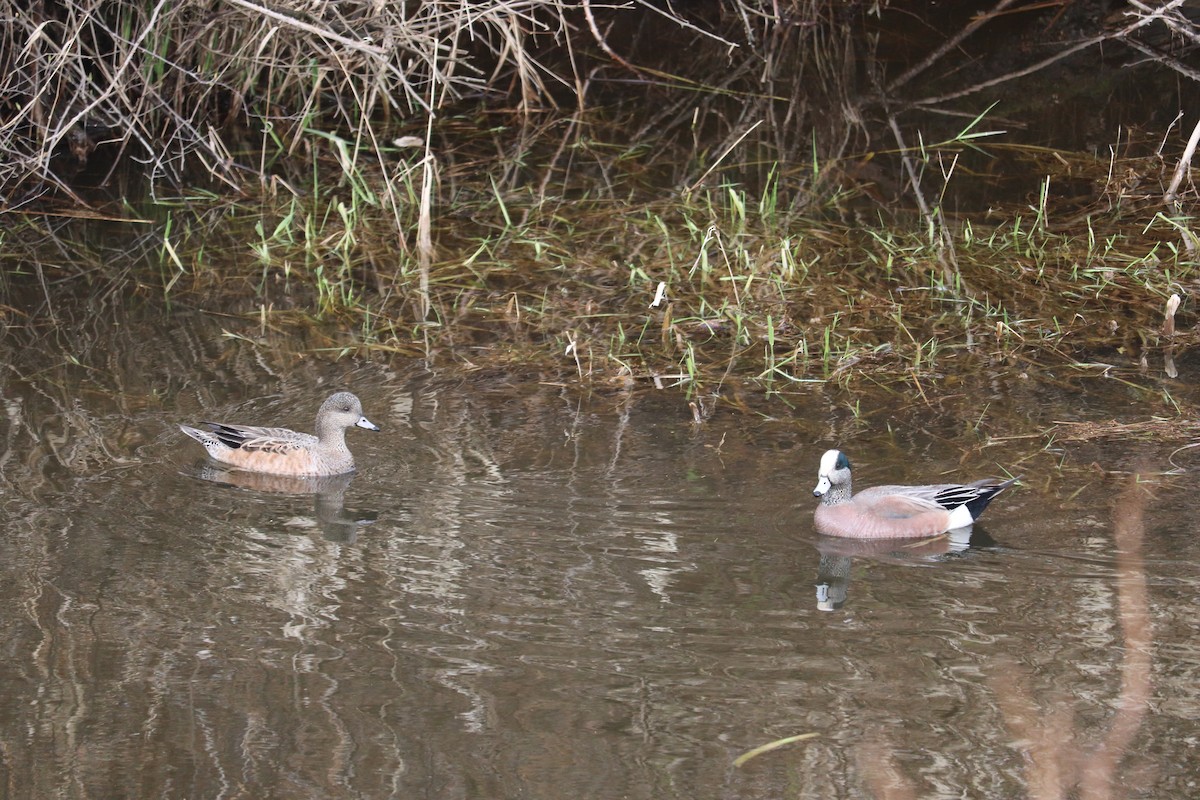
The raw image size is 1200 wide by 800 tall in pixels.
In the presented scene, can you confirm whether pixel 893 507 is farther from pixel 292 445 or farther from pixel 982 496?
pixel 292 445

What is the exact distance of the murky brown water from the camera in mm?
4445

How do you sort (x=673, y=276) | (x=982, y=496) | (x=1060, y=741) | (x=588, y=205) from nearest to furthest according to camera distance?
(x=1060, y=741)
(x=982, y=496)
(x=673, y=276)
(x=588, y=205)

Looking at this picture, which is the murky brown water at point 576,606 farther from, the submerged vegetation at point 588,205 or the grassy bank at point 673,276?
the submerged vegetation at point 588,205

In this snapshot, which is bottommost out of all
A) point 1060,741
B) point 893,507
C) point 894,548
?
point 1060,741

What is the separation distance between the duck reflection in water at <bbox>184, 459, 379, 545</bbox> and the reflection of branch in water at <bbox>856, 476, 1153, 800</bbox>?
2532mm

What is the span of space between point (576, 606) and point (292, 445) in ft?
5.99

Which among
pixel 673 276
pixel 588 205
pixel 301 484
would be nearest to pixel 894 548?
pixel 301 484

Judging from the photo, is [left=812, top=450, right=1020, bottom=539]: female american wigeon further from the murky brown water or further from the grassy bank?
the grassy bank

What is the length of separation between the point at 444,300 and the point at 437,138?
3187mm

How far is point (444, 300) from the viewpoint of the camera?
847 centimetres

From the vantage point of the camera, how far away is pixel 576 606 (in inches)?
208

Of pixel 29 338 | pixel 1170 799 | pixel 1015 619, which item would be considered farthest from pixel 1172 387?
pixel 29 338

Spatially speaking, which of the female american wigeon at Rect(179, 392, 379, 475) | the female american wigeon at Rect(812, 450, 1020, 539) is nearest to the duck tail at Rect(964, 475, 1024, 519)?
the female american wigeon at Rect(812, 450, 1020, 539)

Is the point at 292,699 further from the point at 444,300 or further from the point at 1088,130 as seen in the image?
the point at 1088,130
